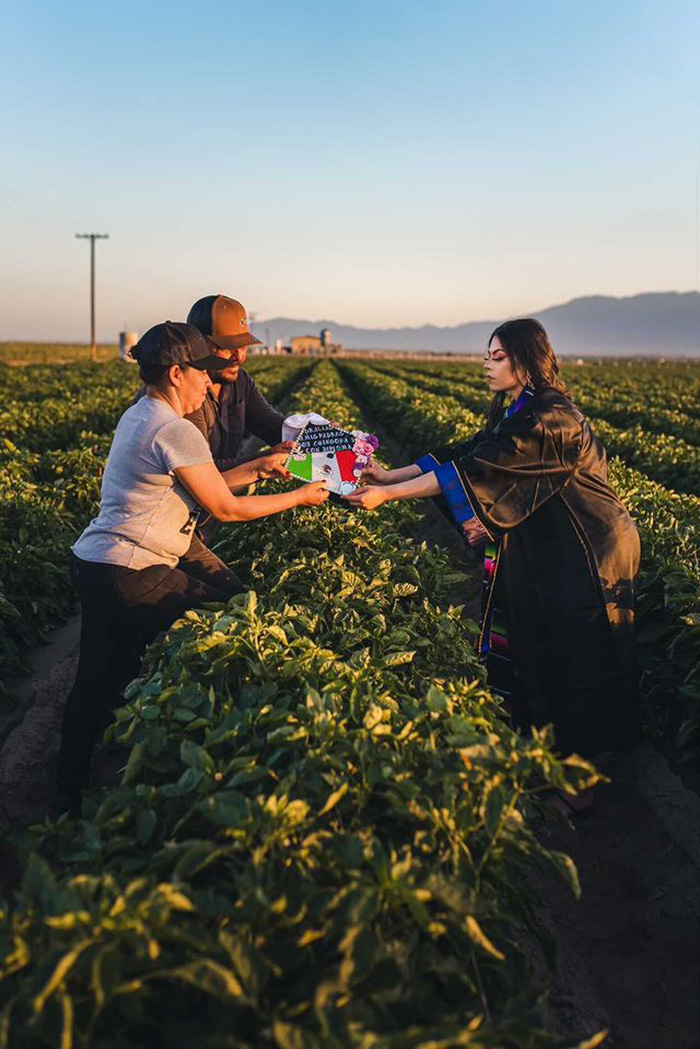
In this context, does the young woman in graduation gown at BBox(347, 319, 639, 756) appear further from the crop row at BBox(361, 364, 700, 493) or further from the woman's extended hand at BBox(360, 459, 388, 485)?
the crop row at BBox(361, 364, 700, 493)

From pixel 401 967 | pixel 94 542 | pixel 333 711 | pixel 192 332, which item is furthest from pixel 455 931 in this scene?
pixel 192 332

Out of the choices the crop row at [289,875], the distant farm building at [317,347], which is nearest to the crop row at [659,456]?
the crop row at [289,875]

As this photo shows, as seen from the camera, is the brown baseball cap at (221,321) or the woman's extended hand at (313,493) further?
the brown baseball cap at (221,321)

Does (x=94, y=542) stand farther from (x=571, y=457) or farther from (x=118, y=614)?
(x=571, y=457)

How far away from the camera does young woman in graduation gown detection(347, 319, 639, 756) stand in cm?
375

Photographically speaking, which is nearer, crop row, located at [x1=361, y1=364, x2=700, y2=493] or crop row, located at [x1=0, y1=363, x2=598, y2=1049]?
crop row, located at [x1=0, y1=363, x2=598, y2=1049]

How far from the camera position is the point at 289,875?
6.28ft

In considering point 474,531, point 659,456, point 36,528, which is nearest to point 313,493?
point 474,531

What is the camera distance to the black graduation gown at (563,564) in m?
3.74

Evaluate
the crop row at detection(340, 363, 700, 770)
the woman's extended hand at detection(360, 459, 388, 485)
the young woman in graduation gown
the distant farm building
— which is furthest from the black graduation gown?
the distant farm building

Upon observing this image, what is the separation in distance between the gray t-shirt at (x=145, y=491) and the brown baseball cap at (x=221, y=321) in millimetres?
891

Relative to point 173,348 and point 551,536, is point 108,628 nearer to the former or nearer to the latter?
point 173,348

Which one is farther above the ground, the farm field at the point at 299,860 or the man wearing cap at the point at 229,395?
the man wearing cap at the point at 229,395

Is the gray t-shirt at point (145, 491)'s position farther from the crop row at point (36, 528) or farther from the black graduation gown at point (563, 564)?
the crop row at point (36, 528)
